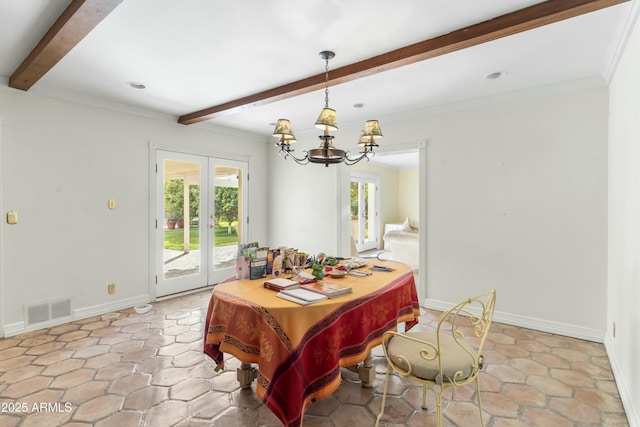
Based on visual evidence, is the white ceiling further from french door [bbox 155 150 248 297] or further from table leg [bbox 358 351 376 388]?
table leg [bbox 358 351 376 388]

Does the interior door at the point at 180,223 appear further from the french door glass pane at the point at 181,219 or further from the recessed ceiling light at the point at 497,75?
the recessed ceiling light at the point at 497,75

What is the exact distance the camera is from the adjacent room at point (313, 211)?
2.00 meters

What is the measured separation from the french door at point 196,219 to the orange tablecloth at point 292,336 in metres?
2.74

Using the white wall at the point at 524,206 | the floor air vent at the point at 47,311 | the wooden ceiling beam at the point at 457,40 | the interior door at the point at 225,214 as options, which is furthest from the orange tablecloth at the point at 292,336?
the interior door at the point at 225,214

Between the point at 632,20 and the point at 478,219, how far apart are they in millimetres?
2137

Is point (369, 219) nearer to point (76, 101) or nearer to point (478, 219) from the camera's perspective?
point (478, 219)

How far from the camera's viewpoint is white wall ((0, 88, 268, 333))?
10.7ft

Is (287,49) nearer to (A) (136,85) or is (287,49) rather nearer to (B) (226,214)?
(A) (136,85)

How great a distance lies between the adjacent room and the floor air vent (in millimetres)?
16

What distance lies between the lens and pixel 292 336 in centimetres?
171

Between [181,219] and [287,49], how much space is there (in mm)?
3013

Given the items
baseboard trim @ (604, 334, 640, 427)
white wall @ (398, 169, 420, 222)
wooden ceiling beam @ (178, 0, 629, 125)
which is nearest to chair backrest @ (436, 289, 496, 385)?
baseboard trim @ (604, 334, 640, 427)

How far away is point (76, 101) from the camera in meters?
3.58

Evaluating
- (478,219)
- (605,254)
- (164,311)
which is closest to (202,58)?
(164,311)
